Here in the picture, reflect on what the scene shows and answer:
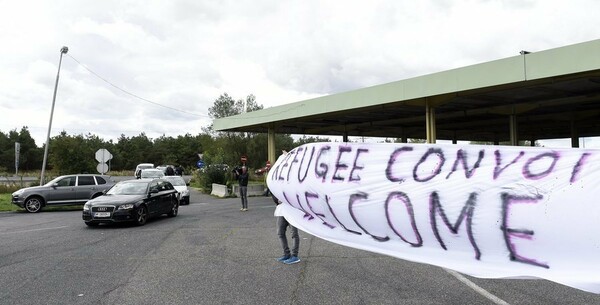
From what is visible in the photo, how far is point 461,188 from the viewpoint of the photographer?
14.1 ft

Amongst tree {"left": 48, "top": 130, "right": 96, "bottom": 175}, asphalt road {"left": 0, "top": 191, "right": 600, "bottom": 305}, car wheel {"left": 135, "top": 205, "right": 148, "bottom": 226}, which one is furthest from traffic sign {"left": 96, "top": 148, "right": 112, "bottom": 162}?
asphalt road {"left": 0, "top": 191, "right": 600, "bottom": 305}

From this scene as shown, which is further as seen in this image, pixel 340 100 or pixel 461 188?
pixel 340 100

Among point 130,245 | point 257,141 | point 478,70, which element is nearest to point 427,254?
point 130,245

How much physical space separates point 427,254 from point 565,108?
69.4 feet

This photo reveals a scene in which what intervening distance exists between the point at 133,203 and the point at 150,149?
10535 centimetres

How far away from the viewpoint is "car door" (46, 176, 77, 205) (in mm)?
18672

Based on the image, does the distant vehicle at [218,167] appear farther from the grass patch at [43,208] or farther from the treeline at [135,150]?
the grass patch at [43,208]

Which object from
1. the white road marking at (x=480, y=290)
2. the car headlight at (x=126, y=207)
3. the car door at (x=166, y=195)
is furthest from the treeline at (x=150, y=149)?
the white road marking at (x=480, y=290)

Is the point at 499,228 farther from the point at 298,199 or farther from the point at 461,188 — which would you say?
the point at 298,199

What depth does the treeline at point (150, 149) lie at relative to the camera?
101 feet

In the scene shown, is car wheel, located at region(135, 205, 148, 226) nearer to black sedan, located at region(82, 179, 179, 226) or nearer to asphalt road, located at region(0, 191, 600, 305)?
black sedan, located at region(82, 179, 179, 226)

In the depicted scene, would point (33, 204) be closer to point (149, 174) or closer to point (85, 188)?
point (85, 188)

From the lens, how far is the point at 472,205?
4.20 m

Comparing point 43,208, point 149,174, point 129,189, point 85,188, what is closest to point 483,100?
point 129,189
